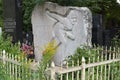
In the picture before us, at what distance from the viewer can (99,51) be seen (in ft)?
25.3

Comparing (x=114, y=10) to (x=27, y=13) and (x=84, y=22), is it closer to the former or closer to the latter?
(x=27, y=13)

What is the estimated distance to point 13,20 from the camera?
10602mm

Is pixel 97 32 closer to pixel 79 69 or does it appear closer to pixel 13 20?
pixel 13 20

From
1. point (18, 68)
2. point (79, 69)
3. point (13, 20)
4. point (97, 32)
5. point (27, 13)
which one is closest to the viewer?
point (79, 69)

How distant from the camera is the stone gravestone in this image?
25.2ft

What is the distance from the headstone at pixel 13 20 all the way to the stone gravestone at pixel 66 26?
251 cm

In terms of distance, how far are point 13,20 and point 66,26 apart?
341 cm

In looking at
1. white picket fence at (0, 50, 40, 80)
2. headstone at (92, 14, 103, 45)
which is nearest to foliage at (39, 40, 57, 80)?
white picket fence at (0, 50, 40, 80)

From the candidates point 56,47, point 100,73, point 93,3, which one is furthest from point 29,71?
point 93,3

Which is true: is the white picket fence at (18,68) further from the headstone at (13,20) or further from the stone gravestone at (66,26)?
the headstone at (13,20)

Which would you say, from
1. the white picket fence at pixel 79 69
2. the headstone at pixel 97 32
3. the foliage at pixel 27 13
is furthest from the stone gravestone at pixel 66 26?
the foliage at pixel 27 13

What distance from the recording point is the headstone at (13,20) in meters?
10.6

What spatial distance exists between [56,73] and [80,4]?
494cm

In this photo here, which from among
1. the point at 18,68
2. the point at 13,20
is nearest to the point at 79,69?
the point at 18,68
